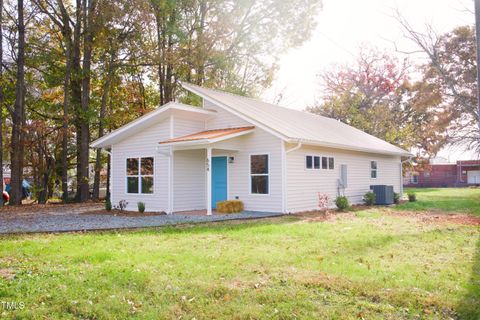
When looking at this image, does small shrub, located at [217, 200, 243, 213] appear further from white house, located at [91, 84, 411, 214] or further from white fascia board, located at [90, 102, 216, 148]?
white fascia board, located at [90, 102, 216, 148]

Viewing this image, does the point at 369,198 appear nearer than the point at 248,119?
No

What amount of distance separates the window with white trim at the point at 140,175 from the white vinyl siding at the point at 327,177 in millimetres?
5400

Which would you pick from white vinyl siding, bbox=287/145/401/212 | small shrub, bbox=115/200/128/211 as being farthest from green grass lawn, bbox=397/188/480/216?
small shrub, bbox=115/200/128/211

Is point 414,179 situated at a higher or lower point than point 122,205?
higher

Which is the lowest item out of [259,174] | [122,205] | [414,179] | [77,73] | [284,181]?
[122,205]

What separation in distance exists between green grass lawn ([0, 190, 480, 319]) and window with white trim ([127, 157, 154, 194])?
6689mm

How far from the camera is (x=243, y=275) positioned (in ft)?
18.6

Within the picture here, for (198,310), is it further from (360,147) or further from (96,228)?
(360,147)

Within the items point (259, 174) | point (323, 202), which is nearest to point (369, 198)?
point (323, 202)

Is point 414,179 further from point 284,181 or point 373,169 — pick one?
point 284,181

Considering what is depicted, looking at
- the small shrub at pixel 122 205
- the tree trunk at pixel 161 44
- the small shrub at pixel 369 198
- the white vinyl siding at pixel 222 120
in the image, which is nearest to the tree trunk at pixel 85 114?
the tree trunk at pixel 161 44

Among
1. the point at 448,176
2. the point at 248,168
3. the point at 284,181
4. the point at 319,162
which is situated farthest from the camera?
the point at 448,176

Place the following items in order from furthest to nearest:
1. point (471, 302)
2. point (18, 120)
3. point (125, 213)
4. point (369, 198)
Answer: point (18, 120)
point (369, 198)
point (125, 213)
point (471, 302)

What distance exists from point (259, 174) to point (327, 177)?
358 centimetres
